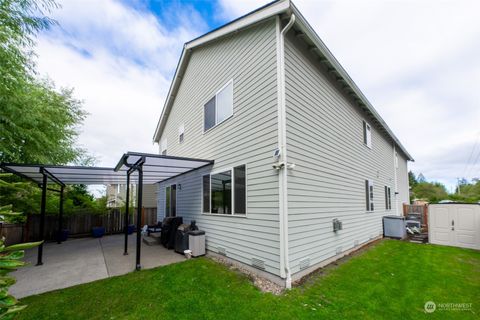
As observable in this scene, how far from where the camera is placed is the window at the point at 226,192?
5695 millimetres

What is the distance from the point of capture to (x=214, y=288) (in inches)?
174

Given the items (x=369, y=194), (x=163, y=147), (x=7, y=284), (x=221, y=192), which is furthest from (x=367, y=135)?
(x=7, y=284)

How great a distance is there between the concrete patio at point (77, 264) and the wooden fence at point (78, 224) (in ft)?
4.61

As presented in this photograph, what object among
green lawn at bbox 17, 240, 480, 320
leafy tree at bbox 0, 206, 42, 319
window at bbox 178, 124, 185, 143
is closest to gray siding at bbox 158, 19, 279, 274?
green lawn at bbox 17, 240, 480, 320

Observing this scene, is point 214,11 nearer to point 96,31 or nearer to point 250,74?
point 96,31

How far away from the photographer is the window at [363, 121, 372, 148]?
938cm

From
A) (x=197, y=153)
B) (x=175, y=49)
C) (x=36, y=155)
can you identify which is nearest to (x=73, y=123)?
(x=36, y=155)

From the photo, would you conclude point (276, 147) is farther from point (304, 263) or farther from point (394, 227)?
point (394, 227)

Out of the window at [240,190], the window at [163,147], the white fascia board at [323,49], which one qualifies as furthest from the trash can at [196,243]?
the window at [163,147]

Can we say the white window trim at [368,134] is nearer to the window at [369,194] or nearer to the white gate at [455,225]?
the window at [369,194]

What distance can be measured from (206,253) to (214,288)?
Answer: 2486mm

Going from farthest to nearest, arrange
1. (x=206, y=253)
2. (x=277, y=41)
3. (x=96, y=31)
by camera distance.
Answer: (x=96, y=31), (x=206, y=253), (x=277, y=41)

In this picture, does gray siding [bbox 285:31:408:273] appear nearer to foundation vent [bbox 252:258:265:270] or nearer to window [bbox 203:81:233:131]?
foundation vent [bbox 252:258:265:270]

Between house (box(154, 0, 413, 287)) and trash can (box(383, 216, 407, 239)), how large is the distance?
159 centimetres
